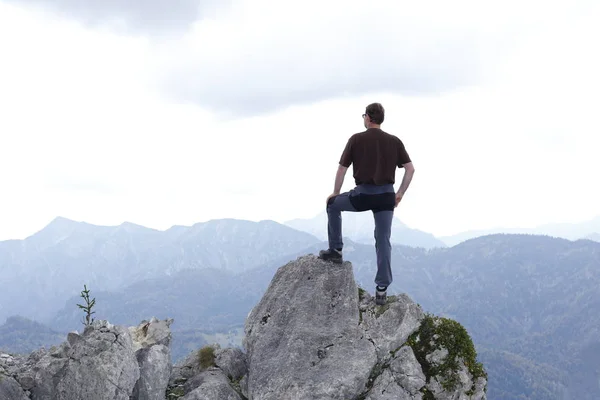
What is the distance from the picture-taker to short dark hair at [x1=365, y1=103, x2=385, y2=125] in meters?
14.7

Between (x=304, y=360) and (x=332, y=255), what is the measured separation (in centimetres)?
407

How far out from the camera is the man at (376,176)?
14414mm

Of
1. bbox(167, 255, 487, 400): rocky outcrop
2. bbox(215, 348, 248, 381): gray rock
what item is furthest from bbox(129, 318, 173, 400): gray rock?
bbox(215, 348, 248, 381): gray rock

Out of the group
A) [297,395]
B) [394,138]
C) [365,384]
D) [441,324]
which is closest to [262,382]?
[297,395]

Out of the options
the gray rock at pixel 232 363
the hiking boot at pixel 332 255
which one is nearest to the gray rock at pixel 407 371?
the hiking boot at pixel 332 255

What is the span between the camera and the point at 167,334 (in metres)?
17.8

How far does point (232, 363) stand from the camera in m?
16.7

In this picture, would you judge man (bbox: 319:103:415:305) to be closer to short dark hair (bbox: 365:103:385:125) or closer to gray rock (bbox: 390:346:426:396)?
short dark hair (bbox: 365:103:385:125)

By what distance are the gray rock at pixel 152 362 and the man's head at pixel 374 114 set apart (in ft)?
36.6

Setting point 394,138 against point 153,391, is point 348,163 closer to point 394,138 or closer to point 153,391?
point 394,138

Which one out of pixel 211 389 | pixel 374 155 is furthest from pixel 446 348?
pixel 211 389

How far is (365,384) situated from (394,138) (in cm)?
816

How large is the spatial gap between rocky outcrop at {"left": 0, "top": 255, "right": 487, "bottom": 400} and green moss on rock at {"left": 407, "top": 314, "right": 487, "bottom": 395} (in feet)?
0.11

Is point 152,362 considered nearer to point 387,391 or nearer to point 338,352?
point 338,352
